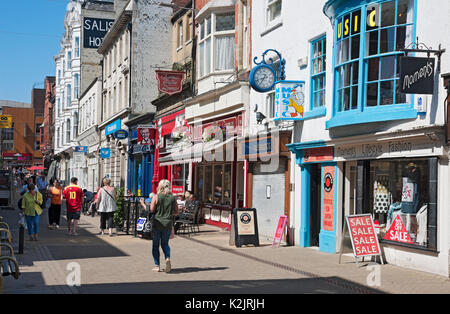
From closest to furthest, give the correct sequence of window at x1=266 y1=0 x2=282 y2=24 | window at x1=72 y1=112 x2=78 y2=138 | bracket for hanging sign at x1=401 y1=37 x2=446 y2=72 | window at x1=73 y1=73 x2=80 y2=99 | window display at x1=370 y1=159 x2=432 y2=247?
1. bracket for hanging sign at x1=401 y1=37 x2=446 y2=72
2. window display at x1=370 y1=159 x2=432 y2=247
3. window at x1=266 y1=0 x2=282 y2=24
4. window at x1=73 y1=73 x2=80 y2=99
5. window at x1=72 y1=112 x2=78 y2=138

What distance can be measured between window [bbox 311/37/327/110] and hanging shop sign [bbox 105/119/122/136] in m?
25.3

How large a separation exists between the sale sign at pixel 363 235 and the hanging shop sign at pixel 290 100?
4.41m

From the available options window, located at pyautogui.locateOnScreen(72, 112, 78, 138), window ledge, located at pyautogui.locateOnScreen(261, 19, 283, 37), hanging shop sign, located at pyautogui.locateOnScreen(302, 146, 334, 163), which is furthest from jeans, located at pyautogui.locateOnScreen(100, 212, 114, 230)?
window, located at pyautogui.locateOnScreen(72, 112, 78, 138)

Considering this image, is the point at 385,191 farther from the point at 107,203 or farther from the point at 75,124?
the point at 75,124

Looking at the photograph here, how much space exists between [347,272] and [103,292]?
4.93 meters

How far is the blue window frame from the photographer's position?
1259cm

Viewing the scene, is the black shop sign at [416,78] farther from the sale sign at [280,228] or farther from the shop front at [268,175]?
the sale sign at [280,228]

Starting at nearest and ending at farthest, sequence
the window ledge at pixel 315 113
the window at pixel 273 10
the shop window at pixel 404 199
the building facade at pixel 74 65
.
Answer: the shop window at pixel 404 199, the window ledge at pixel 315 113, the window at pixel 273 10, the building facade at pixel 74 65

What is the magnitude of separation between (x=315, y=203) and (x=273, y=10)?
6.53 m

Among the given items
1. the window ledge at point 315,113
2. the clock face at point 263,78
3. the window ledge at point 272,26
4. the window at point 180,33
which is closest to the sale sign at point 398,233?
the window ledge at point 315,113

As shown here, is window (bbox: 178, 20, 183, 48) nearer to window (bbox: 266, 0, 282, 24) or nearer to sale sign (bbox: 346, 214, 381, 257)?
window (bbox: 266, 0, 282, 24)

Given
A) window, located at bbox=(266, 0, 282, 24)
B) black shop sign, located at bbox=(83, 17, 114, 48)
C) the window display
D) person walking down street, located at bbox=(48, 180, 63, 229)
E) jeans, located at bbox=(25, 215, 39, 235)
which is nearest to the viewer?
the window display

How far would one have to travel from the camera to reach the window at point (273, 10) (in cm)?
1878

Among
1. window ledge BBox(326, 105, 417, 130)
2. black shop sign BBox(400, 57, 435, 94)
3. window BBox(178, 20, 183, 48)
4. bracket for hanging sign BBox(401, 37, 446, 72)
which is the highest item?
window BBox(178, 20, 183, 48)
